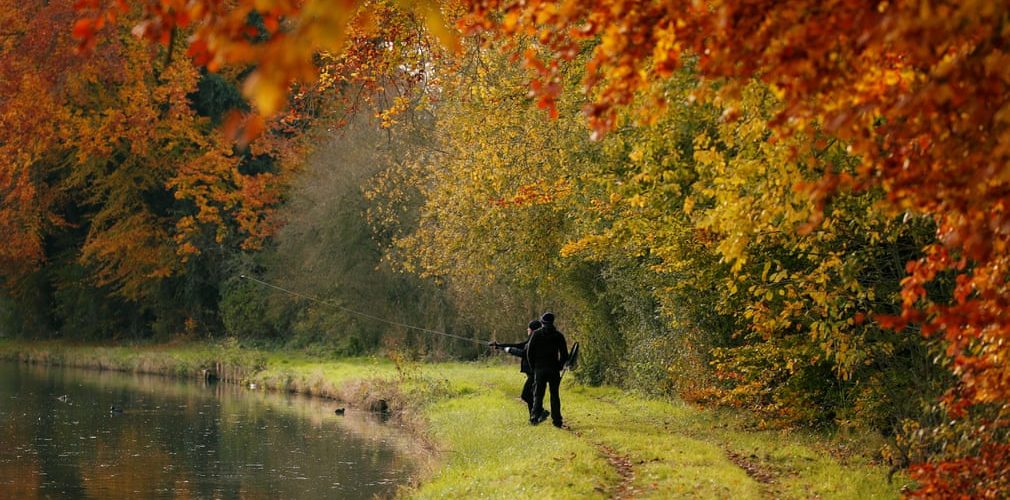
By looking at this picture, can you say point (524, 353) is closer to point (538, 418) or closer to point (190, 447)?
point (538, 418)

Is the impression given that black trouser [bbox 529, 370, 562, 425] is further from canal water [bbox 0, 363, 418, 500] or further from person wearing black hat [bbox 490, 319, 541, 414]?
canal water [bbox 0, 363, 418, 500]

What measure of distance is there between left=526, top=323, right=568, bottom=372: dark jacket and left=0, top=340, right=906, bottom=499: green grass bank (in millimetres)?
1008

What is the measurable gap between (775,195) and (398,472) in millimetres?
11433

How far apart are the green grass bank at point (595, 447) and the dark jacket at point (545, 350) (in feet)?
3.31

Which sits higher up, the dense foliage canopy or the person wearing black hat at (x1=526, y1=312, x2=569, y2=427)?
the dense foliage canopy

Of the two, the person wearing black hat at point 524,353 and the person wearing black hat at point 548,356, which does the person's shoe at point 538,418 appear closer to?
the person wearing black hat at point 524,353

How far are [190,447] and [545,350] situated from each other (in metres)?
7.45

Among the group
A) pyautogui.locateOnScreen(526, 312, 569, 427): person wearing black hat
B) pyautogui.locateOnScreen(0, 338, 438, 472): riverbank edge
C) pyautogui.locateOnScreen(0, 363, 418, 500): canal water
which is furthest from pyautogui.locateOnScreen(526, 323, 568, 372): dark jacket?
pyautogui.locateOnScreen(0, 363, 418, 500): canal water

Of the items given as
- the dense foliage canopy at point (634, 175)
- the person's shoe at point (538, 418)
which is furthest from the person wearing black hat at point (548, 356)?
the dense foliage canopy at point (634, 175)

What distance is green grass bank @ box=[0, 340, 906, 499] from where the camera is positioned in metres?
14.3

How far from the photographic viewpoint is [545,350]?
20.3m

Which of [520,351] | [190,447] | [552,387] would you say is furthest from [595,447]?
[190,447]

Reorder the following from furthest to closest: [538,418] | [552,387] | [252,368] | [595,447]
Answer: [252,368], [538,418], [552,387], [595,447]

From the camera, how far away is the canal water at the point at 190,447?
750 inches
